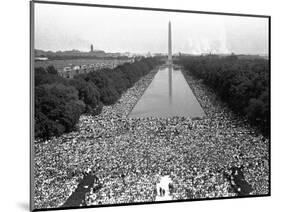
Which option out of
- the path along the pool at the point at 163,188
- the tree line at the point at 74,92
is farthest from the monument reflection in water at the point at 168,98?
the path along the pool at the point at 163,188

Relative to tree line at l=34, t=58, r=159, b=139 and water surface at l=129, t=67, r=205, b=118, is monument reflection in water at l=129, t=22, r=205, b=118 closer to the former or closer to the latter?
water surface at l=129, t=67, r=205, b=118

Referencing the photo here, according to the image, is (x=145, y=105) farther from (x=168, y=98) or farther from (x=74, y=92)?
(x=74, y=92)

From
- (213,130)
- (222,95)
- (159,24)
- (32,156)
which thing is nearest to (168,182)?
(213,130)

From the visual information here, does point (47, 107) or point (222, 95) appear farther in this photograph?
point (222, 95)

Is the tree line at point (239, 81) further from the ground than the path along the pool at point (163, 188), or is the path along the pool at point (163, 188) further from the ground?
the tree line at point (239, 81)

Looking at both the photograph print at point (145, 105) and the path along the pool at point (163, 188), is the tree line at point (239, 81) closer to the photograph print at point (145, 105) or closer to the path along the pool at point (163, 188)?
the photograph print at point (145, 105)

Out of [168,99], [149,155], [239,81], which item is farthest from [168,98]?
[239,81]
